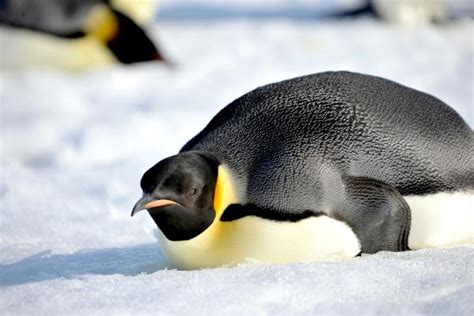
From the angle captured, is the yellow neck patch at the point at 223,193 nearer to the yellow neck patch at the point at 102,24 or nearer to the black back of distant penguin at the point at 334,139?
the black back of distant penguin at the point at 334,139

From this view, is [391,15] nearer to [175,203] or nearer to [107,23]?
[107,23]

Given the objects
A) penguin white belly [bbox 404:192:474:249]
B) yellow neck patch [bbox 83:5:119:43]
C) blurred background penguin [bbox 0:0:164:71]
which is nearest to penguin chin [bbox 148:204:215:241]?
penguin white belly [bbox 404:192:474:249]

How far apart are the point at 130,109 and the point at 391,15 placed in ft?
12.7

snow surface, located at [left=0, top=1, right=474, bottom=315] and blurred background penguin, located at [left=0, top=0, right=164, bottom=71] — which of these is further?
blurred background penguin, located at [left=0, top=0, right=164, bottom=71]

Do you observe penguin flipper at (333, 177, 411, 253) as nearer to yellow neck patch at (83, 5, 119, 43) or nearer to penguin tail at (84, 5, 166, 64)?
penguin tail at (84, 5, 166, 64)

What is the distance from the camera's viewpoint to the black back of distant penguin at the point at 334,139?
3.03 meters

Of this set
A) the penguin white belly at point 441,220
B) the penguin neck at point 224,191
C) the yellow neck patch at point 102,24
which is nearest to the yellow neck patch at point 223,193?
the penguin neck at point 224,191

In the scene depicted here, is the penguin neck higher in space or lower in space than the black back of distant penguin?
lower

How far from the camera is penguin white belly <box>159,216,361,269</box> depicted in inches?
116

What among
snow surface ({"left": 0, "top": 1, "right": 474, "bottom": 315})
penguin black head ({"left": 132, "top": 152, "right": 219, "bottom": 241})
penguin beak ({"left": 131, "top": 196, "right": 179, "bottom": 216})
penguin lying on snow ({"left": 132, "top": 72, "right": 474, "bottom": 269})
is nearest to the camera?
snow surface ({"left": 0, "top": 1, "right": 474, "bottom": 315})

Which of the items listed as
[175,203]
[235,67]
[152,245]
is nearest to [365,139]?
[175,203]

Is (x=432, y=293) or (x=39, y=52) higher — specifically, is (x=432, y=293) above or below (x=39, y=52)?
above

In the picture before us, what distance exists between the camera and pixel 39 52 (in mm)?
8047

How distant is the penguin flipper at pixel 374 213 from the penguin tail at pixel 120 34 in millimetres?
5235
